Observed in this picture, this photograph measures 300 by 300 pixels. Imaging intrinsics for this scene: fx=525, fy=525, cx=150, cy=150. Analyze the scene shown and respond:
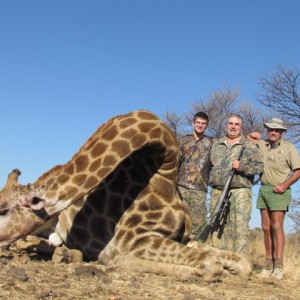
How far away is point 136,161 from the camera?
5.80 metres

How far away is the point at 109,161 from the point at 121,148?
17 centimetres

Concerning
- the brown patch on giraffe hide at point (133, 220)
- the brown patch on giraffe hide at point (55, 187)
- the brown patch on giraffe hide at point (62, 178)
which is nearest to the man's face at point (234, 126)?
the brown patch on giraffe hide at point (133, 220)

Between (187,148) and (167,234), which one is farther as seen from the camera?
(187,148)

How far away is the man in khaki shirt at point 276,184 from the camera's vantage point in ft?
22.9

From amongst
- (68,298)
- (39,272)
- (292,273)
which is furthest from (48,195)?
(292,273)

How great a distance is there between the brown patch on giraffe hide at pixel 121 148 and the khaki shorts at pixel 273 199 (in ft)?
9.14

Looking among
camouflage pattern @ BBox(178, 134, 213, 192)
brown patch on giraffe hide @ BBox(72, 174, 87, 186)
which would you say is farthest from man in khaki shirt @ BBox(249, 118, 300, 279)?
brown patch on giraffe hide @ BBox(72, 174, 87, 186)

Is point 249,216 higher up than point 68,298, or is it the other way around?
point 249,216

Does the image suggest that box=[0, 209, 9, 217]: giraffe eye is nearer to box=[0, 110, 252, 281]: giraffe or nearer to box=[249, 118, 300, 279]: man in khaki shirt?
box=[0, 110, 252, 281]: giraffe

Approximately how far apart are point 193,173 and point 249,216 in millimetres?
989

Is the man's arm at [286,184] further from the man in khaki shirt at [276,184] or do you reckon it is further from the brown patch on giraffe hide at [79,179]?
the brown patch on giraffe hide at [79,179]

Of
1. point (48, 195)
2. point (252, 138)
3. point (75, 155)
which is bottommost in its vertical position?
point (48, 195)

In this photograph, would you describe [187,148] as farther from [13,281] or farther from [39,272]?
[13,281]

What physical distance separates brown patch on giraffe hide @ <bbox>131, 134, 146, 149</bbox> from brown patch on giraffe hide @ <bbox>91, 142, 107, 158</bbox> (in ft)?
0.90
